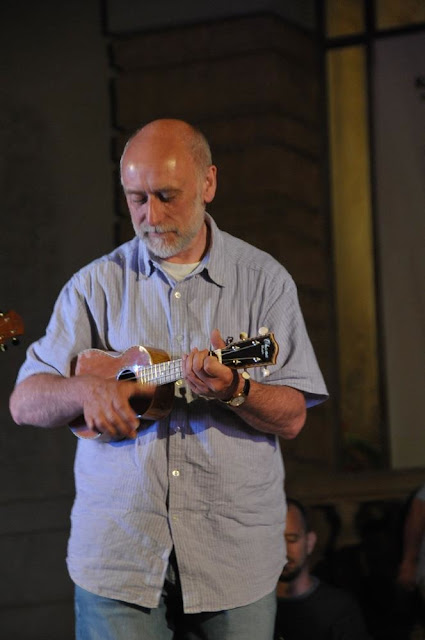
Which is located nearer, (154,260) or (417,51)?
(154,260)

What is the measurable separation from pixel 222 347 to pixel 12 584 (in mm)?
2933

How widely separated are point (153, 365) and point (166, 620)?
67 cm

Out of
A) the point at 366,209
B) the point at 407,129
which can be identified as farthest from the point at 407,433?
the point at 407,129

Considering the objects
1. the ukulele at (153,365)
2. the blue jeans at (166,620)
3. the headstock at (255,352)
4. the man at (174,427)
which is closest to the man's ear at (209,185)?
the man at (174,427)

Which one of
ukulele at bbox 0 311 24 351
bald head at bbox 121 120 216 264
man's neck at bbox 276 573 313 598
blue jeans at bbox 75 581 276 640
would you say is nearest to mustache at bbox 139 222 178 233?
bald head at bbox 121 120 216 264

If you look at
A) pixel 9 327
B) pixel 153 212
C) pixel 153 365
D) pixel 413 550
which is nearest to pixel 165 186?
pixel 153 212

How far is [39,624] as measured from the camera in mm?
4566

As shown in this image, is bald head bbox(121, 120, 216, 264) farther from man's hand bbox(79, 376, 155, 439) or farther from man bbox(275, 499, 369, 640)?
man bbox(275, 499, 369, 640)

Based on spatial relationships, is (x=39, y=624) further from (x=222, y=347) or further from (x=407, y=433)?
(x=222, y=347)

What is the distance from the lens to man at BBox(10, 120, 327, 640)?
2.31m

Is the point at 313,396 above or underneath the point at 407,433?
above

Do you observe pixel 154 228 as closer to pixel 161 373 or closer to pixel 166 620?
pixel 161 373

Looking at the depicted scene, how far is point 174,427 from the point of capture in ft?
7.68

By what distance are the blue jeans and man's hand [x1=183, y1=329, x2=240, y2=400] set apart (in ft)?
1.88
